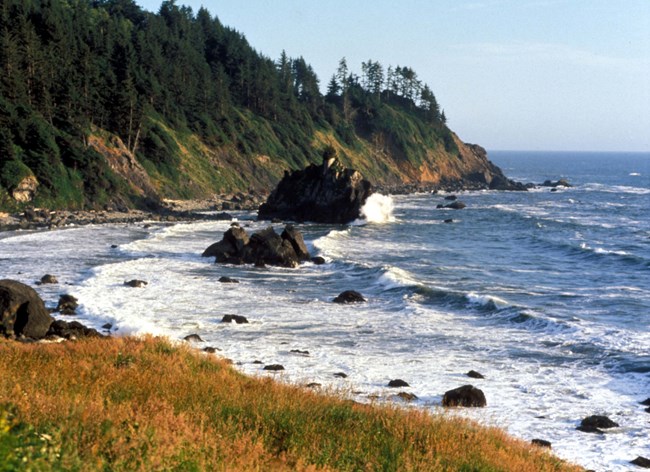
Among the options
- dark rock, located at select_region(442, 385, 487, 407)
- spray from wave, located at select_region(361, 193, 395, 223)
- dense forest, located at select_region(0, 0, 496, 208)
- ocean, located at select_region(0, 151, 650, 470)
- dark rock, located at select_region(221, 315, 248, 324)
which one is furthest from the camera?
spray from wave, located at select_region(361, 193, 395, 223)

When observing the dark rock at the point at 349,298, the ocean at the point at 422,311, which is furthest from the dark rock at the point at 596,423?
the dark rock at the point at 349,298

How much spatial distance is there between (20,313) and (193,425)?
17.3m

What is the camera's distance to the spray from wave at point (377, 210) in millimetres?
83938

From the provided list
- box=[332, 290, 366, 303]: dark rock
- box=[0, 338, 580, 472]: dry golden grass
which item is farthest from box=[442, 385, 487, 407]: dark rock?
box=[332, 290, 366, 303]: dark rock

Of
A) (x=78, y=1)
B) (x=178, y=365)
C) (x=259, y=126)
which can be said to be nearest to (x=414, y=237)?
(x=178, y=365)

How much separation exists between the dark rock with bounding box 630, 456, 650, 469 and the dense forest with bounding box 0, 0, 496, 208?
63.7 meters

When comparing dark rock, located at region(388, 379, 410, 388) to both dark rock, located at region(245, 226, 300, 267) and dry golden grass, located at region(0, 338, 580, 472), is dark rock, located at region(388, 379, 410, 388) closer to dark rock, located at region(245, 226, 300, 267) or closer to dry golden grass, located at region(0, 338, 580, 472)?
dry golden grass, located at region(0, 338, 580, 472)

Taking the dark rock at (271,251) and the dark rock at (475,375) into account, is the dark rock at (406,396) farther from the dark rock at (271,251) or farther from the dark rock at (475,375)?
the dark rock at (271,251)

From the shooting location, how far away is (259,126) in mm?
128125

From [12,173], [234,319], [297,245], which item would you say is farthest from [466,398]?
[12,173]

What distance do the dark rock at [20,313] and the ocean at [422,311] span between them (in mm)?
4540

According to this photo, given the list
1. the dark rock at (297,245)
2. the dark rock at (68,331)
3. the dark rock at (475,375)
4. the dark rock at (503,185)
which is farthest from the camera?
the dark rock at (503,185)

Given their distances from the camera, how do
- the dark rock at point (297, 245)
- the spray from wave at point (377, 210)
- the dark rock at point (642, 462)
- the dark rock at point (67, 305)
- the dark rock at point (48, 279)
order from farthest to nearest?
the spray from wave at point (377, 210) < the dark rock at point (297, 245) < the dark rock at point (48, 279) < the dark rock at point (67, 305) < the dark rock at point (642, 462)

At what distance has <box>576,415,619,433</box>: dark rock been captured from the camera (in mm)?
19812
